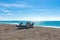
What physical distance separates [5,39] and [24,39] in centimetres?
244

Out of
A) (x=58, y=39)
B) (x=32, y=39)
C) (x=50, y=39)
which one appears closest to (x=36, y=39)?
(x=32, y=39)

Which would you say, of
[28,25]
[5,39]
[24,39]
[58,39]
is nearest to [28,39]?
[24,39]

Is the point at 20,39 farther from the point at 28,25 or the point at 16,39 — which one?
the point at 28,25

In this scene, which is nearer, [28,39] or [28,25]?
[28,39]

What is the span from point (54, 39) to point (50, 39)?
0.60 meters

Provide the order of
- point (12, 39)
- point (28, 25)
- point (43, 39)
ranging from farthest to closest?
point (28, 25)
point (43, 39)
point (12, 39)

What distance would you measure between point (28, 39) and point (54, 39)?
377cm

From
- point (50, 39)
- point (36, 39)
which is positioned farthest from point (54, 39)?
point (36, 39)

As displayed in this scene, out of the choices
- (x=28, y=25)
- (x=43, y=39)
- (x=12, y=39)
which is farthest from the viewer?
(x=28, y=25)

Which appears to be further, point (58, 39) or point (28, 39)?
point (58, 39)

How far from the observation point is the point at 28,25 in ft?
113

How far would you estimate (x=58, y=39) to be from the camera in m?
19.3

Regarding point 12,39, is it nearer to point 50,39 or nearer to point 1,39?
point 1,39

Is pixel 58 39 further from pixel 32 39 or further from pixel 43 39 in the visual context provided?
pixel 32 39
